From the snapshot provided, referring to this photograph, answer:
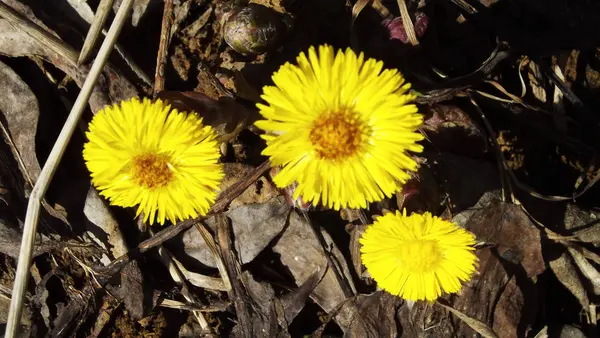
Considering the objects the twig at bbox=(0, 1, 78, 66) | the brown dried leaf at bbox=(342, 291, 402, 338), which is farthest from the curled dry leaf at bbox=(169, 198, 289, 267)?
the twig at bbox=(0, 1, 78, 66)

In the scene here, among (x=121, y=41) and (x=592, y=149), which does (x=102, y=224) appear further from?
(x=592, y=149)

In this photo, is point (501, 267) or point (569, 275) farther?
point (569, 275)

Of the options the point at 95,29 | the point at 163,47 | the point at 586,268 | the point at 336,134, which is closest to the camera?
the point at 336,134

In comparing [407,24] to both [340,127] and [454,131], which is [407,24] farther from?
[340,127]

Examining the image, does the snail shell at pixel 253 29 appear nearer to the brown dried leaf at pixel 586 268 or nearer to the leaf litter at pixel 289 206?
the leaf litter at pixel 289 206

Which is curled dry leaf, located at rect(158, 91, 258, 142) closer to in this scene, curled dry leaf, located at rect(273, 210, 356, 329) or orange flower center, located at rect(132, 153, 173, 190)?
orange flower center, located at rect(132, 153, 173, 190)

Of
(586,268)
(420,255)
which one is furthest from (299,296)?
(586,268)

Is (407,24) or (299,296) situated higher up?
(407,24)

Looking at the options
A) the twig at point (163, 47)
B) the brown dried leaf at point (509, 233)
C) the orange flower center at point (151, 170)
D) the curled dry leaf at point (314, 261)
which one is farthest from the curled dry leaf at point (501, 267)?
the twig at point (163, 47)
